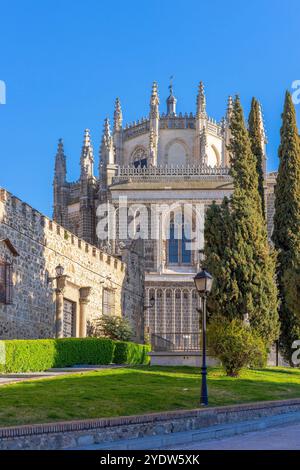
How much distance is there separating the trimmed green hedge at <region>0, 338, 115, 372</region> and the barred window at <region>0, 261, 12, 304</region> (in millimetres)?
2080

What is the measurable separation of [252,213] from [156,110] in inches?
1227

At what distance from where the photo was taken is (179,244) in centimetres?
5272

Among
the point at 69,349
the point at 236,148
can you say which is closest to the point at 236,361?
the point at 69,349

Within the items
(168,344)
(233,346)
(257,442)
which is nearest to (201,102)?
(168,344)

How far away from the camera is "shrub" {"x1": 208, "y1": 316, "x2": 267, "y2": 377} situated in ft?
80.9

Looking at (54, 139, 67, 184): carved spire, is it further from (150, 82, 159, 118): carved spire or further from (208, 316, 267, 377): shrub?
(208, 316, 267, 377): shrub

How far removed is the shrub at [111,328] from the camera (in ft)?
109

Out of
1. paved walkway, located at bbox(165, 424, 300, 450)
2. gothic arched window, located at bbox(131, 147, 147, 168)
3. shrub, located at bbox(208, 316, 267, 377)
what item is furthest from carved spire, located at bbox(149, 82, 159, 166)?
paved walkway, located at bbox(165, 424, 300, 450)

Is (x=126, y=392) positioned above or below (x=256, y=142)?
below

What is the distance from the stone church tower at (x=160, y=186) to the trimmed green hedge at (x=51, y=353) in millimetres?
15030

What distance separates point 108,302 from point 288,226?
836cm

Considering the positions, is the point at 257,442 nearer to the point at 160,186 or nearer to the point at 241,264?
the point at 241,264

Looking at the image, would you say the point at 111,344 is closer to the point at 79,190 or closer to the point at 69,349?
the point at 69,349

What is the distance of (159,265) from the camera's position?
169 feet
